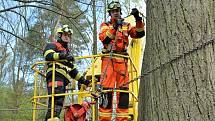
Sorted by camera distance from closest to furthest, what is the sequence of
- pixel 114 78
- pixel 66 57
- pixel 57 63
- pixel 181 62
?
pixel 181 62
pixel 114 78
pixel 66 57
pixel 57 63

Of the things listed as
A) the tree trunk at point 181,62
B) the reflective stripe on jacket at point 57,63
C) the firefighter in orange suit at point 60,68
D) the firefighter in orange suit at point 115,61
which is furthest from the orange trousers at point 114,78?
the tree trunk at point 181,62

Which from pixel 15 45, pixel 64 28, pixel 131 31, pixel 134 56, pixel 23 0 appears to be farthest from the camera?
pixel 15 45

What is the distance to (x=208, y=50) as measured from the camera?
2.30 meters

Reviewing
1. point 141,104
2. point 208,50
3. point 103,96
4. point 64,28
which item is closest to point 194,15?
point 208,50

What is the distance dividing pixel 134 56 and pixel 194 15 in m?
5.01

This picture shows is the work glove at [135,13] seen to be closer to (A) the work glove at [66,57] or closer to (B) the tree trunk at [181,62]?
(A) the work glove at [66,57]

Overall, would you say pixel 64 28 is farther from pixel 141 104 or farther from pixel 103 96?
pixel 141 104

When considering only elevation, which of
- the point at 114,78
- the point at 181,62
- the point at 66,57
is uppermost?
the point at 66,57

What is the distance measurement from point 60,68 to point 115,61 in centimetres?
93

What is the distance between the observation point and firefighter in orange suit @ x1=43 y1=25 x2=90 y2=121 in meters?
5.35

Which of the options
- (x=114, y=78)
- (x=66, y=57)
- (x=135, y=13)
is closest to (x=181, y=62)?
(x=135, y=13)

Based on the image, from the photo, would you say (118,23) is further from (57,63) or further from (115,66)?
(57,63)

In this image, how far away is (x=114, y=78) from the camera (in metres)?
5.10

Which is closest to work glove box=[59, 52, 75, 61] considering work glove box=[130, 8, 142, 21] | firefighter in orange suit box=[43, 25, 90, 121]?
firefighter in orange suit box=[43, 25, 90, 121]
